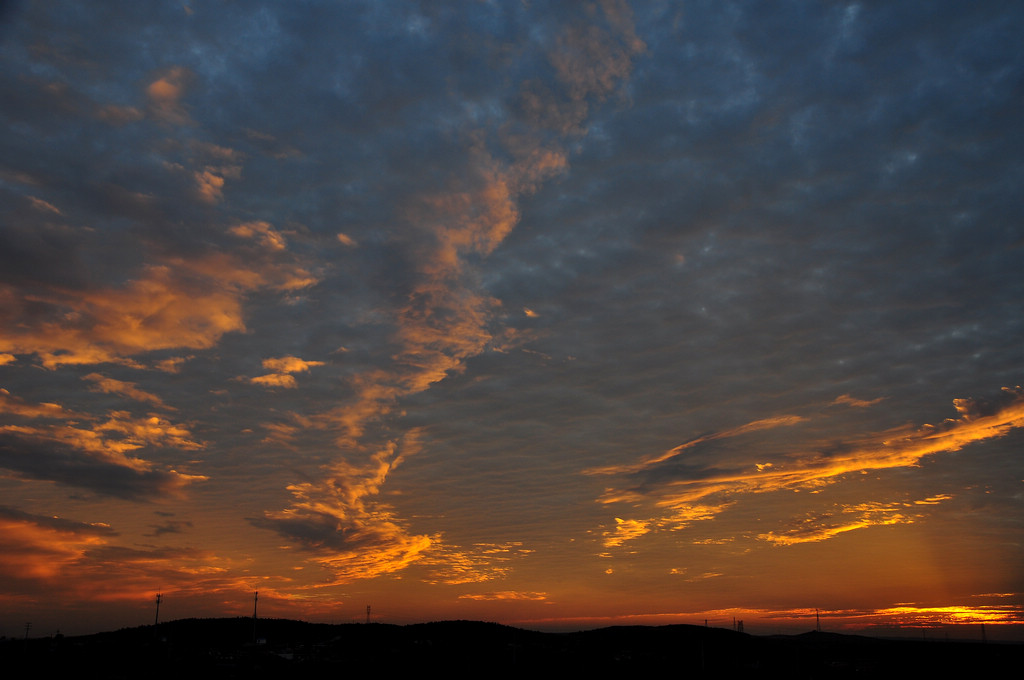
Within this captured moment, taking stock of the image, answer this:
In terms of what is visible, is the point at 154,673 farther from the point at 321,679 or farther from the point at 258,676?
the point at 321,679

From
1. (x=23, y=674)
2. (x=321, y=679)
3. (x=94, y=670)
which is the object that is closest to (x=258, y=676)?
(x=321, y=679)

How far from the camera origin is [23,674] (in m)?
194

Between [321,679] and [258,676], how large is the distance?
58.3 feet

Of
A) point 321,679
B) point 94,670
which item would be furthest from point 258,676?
point 94,670

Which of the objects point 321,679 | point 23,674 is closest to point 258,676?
point 321,679

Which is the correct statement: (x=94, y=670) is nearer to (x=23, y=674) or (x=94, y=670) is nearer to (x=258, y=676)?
(x=23, y=674)

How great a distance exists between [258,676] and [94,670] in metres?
50.5

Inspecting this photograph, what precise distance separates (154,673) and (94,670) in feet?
77.2

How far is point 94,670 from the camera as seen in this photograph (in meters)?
199

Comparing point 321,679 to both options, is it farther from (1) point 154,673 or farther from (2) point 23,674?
(2) point 23,674

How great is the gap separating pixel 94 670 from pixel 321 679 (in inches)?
2589

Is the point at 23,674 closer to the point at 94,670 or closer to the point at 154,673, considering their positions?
the point at 94,670

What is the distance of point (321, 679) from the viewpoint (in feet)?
655

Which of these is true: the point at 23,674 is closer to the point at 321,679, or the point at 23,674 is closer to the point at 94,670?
the point at 94,670
